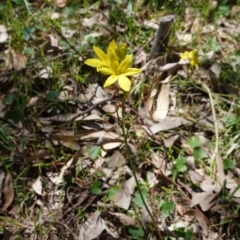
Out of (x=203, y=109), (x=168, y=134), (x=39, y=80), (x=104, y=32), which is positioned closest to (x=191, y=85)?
(x=203, y=109)

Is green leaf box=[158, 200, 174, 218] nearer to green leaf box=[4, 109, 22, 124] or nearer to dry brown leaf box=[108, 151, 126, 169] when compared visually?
dry brown leaf box=[108, 151, 126, 169]

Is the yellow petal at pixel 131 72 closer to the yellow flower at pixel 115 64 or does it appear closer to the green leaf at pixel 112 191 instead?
the yellow flower at pixel 115 64

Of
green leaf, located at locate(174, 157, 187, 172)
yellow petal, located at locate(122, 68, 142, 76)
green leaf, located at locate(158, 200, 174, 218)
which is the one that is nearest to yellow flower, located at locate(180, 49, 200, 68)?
green leaf, located at locate(174, 157, 187, 172)

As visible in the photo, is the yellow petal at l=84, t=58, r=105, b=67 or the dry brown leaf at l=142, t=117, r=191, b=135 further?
the dry brown leaf at l=142, t=117, r=191, b=135

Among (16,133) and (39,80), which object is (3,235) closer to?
(16,133)

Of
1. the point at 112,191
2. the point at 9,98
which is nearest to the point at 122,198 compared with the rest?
the point at 112,191
